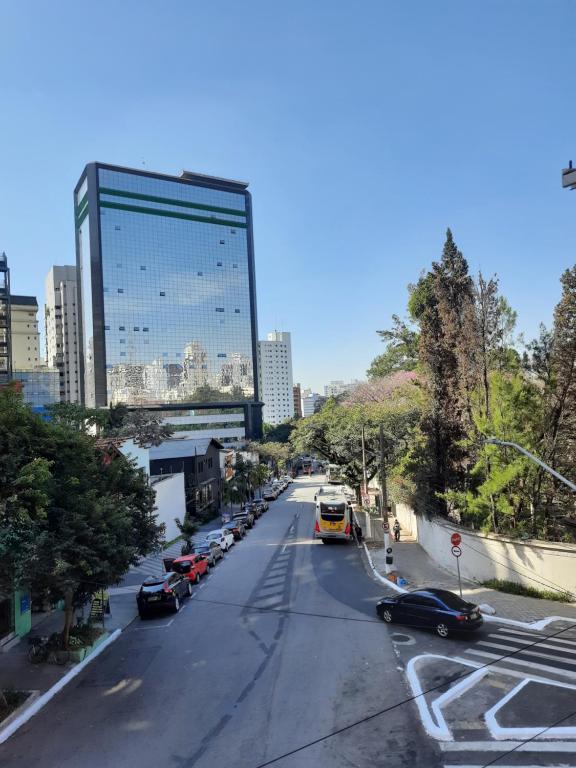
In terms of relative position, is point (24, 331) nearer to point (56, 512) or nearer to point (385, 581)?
point (385, 581)

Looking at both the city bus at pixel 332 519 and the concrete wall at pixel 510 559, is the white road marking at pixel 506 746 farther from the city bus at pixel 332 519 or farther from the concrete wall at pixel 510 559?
the city bus at pixel 332 519

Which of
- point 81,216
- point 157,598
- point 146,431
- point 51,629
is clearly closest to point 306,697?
point 157,598

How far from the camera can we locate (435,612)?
15867mm

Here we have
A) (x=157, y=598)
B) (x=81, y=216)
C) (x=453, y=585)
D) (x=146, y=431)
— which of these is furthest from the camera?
(x=81, y=216)

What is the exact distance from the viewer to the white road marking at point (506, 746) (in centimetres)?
927

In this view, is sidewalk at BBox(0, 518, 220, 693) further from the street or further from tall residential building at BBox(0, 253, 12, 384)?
tall residential building at BBox(0, 253, 12, 384)

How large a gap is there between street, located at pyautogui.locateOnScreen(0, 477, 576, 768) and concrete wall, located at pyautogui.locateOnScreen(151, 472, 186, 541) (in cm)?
1824

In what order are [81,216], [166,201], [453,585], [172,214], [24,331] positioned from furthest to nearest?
[172,214], [166,201], [81,216], [24,331], [453,585]

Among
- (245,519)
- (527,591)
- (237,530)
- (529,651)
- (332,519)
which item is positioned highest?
(529,651)

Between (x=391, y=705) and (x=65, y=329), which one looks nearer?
(x=391, y=705)

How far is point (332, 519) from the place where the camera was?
34.1 meters

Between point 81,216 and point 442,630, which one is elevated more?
point 81,216

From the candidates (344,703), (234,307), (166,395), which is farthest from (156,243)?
(344,703)

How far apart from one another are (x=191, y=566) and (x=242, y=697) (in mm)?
13818
